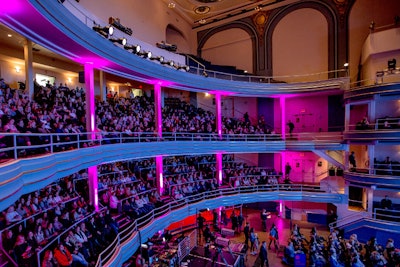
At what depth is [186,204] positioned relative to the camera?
13.2 meters

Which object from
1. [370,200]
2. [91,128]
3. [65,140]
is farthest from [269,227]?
[65,140]

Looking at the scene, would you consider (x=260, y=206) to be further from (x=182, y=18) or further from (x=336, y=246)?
(x=182, y=18)

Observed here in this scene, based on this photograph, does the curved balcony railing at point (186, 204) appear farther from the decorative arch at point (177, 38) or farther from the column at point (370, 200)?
the decorative arch at point (177, 38)

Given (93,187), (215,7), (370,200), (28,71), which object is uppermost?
(215,7)

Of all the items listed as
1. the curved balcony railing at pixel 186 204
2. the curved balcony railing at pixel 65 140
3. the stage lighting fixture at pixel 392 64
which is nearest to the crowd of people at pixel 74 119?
the curved balcony railing at pixel 65 140

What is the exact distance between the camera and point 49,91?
1158 cm

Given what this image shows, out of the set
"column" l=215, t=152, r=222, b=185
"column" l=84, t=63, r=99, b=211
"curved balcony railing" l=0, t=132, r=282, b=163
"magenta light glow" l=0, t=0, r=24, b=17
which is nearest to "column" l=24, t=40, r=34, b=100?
"column" l=84, t=63, r=99, b=211

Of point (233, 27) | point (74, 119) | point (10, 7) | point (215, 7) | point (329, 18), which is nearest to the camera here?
point (10, 7)

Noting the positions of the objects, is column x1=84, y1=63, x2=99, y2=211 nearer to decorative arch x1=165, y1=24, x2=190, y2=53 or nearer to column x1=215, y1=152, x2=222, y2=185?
column x1=215, y1=152, x2=222, y2=185

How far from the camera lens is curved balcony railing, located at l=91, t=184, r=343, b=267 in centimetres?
773

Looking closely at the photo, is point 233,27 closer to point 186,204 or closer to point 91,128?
point 186,204

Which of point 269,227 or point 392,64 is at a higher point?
point 392,64

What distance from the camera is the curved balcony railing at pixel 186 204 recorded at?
7.73 metres

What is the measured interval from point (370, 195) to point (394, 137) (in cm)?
342
